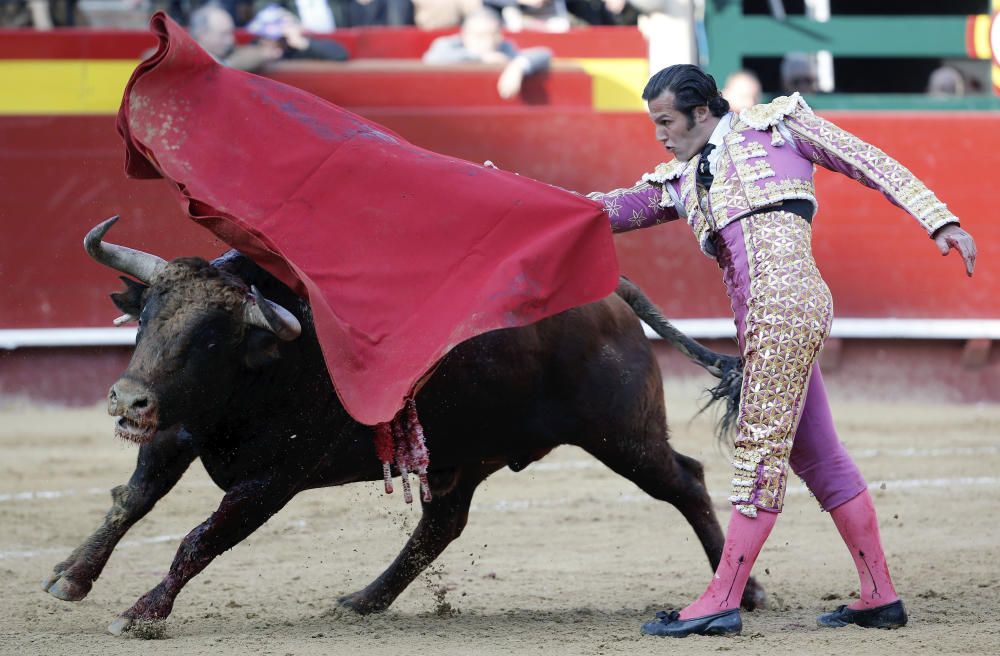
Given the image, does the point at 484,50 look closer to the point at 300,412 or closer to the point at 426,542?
the point at 426,542

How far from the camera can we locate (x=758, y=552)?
3371mm

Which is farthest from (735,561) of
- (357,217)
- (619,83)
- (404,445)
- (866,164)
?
(619,83)

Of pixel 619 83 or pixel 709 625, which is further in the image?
pixel 619 83

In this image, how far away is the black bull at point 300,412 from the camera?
3.35m

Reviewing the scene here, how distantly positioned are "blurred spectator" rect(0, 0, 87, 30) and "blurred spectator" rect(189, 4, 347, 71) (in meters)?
1.05

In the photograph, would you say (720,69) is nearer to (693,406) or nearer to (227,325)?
(693,406)

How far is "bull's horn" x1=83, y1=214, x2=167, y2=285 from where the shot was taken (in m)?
3.41

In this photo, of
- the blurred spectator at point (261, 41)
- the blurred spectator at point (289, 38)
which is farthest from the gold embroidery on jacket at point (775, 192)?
the blurred spectator at point (289, 38)

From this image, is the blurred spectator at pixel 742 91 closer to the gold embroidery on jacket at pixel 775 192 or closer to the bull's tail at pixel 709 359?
the bull's tail at pixel 709 359

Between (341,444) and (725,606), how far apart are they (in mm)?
964

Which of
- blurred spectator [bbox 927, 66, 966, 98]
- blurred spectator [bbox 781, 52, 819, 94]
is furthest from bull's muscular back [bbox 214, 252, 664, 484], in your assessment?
blurred spectator [bbox 781, 52, 819, 94]

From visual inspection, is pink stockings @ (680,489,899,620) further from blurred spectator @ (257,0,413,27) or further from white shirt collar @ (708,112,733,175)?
blurred spectator @ (257,0,413,27)

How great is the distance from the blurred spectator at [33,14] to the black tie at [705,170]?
6685mm

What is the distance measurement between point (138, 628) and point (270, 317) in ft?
2.48
